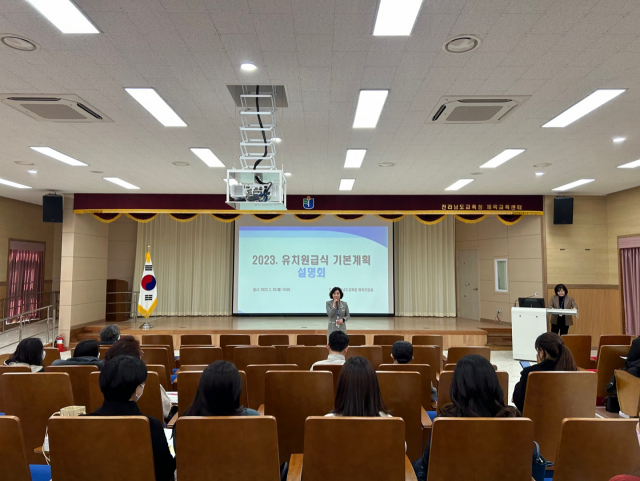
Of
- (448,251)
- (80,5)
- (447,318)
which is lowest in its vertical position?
(447,318)

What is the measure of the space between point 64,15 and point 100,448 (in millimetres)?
2983

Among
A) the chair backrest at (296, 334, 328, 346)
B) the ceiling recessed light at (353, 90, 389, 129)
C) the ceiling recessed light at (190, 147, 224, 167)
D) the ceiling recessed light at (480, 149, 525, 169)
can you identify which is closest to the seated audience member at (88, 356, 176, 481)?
the ceiling recessed light at (353, 90, 389, 129)

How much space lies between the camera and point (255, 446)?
193 centimetres

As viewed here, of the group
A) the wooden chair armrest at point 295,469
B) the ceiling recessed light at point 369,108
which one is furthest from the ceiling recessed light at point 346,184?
the wooden chair armrest at point 295,469

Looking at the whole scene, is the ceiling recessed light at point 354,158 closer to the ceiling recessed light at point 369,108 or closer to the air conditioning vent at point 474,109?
the ceiling recessed light at point 369,108

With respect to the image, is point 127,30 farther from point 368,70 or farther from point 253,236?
point 253,236

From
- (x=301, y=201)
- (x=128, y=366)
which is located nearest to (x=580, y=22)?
(x=128, y=366)

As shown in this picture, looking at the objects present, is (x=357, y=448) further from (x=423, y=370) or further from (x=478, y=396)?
(x=423, y=370)

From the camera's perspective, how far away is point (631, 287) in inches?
400

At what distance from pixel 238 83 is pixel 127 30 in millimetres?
1184

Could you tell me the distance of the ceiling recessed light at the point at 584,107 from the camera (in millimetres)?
4705

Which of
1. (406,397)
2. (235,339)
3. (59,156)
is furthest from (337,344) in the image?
(59,156)

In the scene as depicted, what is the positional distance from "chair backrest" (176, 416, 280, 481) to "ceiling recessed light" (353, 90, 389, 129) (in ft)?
12.0

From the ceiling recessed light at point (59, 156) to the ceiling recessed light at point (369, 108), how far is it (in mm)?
4716
